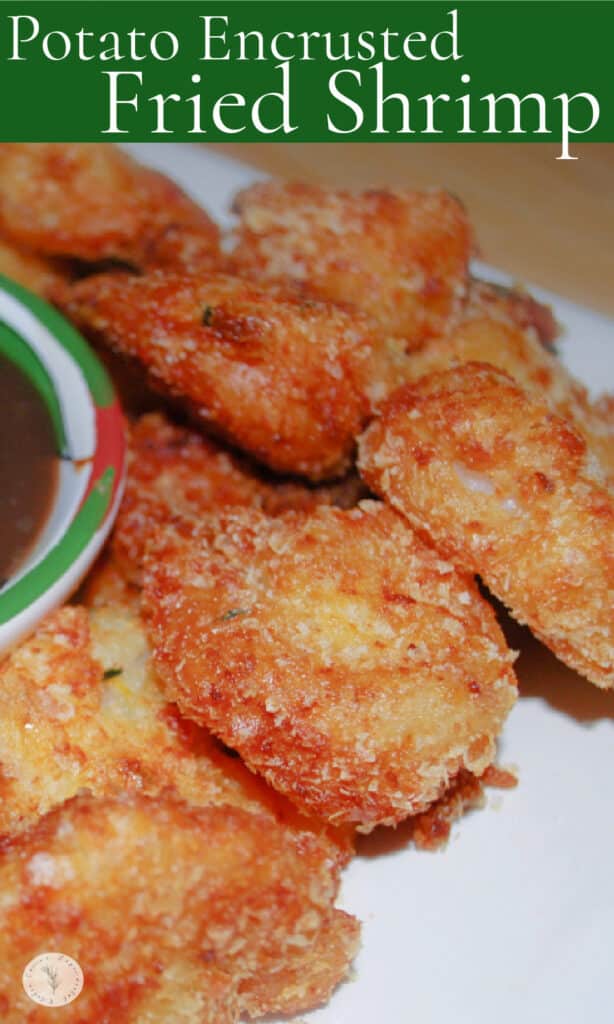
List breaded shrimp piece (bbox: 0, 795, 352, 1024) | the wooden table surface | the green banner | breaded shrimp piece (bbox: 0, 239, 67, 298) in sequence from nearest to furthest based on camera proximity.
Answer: breaded shrimp piece (bbox: 0, 795, 352, 1024), breaded shrimp piece (bbox: 0, 239, 67, 298), the green banner, the wooden table surface

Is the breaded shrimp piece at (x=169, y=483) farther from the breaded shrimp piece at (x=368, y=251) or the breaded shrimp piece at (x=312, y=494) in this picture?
the breaded shrimp piece at (x=368, y=251)

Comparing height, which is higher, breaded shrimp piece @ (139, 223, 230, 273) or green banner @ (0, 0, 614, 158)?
green banner @ (0, 0, 614, 158)

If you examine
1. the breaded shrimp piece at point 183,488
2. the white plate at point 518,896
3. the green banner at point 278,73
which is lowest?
the white plate at point 518,896

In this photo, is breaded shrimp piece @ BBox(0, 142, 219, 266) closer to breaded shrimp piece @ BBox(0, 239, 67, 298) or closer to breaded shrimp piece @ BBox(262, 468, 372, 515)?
breaded shrimp piece @ BBox(0, 239, 67, 298)

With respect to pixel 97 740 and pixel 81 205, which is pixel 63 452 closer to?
pixel 97 740

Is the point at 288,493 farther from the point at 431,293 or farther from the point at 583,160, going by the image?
the point at 583,160

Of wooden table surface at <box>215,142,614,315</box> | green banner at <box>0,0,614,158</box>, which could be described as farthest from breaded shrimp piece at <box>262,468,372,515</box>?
wooden table surface at <box>215,142,614,315</box>

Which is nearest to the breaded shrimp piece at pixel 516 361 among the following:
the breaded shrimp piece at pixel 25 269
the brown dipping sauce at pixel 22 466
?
the brown dipping sauce at pixel 22 466

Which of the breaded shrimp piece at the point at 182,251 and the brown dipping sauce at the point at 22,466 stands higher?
the breaded shrimp piece at the point at 182,251
